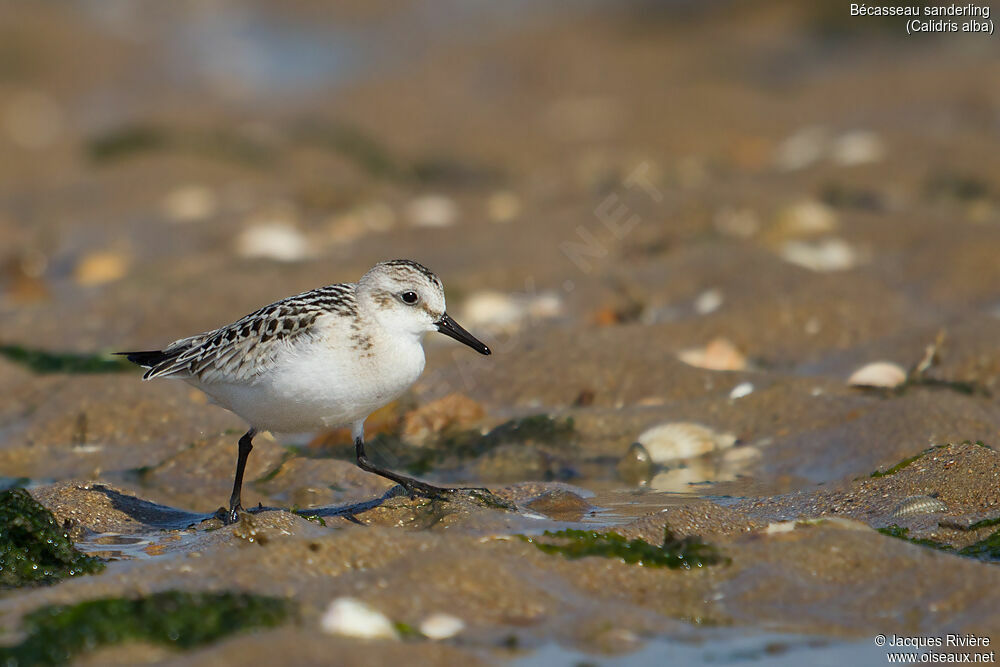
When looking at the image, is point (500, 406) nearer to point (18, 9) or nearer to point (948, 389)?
point (948, 389)

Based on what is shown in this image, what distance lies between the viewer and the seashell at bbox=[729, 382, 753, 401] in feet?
22.9

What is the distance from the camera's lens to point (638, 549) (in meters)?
4.45

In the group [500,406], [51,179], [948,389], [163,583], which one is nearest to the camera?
[163,583]

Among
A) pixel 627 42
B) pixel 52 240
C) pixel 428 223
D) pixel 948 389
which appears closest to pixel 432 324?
pixel 948 389

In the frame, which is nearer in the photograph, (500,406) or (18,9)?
(500,406)

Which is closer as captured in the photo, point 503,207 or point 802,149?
point 503,207

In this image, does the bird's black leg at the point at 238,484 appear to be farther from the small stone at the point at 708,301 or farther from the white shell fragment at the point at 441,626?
the small stone at the point at 708,301

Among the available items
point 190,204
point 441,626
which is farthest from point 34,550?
point 190,204

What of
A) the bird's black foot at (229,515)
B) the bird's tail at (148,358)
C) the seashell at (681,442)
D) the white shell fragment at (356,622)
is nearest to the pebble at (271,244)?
the bird's tail at (148,358)

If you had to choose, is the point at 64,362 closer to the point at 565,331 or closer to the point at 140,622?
the point at 565,331

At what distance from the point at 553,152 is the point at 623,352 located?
7.79m

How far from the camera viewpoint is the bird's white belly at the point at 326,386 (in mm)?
5148

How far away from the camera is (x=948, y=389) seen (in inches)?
267

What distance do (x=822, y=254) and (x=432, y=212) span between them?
13.1ft
